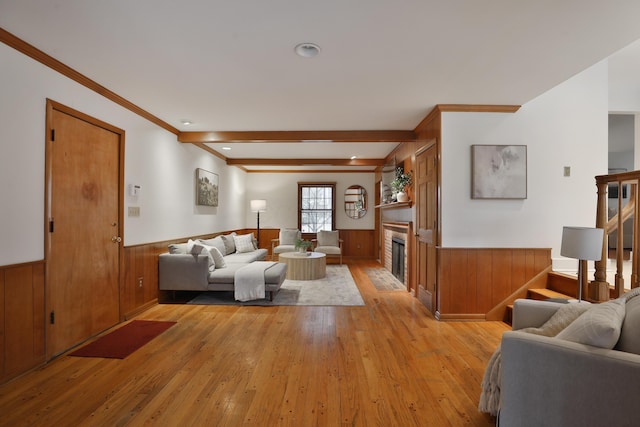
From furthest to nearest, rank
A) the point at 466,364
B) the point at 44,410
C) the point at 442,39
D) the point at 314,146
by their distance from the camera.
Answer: the point at 314,146
the point at 466,364
the point at 442,39
the point at 44,410

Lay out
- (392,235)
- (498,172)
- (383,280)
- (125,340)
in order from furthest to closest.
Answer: (392,235) → (383,280) → (498,172) → (125,340)

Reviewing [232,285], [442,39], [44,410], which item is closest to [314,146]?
[232,285]

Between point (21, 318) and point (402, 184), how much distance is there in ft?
16.1

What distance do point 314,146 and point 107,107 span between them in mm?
3424

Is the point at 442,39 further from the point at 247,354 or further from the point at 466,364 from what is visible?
the point at 247,354

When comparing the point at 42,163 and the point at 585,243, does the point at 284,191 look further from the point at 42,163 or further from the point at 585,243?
the point at 585,243

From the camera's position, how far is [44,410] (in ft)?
6.64

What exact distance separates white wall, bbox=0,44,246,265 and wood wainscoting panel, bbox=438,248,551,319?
12.1 ft

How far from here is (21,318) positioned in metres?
2.45

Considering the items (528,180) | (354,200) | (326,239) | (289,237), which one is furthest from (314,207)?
(528,180)

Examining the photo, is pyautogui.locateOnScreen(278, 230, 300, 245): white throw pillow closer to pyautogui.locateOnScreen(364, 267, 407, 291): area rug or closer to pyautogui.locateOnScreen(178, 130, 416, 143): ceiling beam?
pyautogui.locateOnScreen(364, 267, 407, 291): area rug

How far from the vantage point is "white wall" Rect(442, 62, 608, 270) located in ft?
12.5

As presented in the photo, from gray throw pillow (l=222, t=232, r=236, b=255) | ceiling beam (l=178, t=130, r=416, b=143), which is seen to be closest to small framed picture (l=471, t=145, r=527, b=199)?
ceiling beam (l=178, t=130, r=416, b=143)

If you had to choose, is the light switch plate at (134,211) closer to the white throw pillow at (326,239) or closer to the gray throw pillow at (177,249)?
the gray throw pillow at (177,249)
